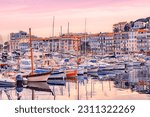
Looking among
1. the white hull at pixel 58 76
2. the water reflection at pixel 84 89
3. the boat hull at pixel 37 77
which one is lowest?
the water reflection at pixel 84 89

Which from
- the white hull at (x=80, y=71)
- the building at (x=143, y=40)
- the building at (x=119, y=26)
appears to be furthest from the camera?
the white hull at (x=80, y=71)

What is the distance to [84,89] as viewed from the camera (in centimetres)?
357

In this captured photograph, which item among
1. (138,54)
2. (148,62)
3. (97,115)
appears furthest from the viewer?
(148,62)

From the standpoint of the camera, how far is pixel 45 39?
10.4 feet

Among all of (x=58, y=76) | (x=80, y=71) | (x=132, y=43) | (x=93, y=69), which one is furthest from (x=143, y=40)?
(x=93, y=69)

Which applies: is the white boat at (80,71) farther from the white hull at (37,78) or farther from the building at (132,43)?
the white hull at (37,78)

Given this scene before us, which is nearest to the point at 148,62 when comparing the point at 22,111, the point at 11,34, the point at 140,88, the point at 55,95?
the point at 140,88

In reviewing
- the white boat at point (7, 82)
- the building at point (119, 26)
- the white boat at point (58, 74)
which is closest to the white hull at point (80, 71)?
the white boat at point (58, 74)

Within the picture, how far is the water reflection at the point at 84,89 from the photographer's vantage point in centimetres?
316

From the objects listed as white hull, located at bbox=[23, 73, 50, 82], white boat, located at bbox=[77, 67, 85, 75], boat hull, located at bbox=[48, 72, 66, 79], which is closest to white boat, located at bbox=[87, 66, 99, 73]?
white boat, located at bbox=[77, 67, 85, 75]

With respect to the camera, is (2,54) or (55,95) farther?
(2,54)

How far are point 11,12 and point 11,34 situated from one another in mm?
168

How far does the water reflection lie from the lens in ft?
10.4

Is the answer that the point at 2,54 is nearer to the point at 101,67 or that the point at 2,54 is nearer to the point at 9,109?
the point at 9,109
